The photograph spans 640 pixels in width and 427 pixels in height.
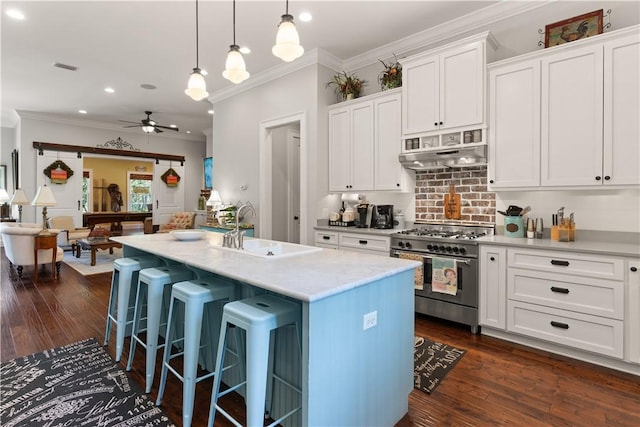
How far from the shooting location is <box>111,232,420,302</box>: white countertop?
1.55 metres

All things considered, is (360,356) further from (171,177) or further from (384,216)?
(171,177)

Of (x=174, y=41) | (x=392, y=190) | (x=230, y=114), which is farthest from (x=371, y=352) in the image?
(x=230, y=114)

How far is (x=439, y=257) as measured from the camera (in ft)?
10.8

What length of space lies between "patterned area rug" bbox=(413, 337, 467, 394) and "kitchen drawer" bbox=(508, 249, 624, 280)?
906mm

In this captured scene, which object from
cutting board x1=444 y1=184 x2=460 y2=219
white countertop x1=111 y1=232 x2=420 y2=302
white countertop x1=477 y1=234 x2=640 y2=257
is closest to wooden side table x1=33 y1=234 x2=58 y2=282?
white countertop x1=111 y1=232 x2=420 y2=302

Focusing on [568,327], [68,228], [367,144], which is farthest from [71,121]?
[568,327]

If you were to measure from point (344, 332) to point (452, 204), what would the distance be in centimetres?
270

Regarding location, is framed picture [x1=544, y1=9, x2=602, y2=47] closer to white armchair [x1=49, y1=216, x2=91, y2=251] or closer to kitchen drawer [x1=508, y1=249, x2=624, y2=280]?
kitchen drawer [x1=508, y1=249, x2=624, y2=280]

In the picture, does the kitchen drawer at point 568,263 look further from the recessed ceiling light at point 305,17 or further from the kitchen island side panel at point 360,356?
the recessed ceiling light at point 305,17

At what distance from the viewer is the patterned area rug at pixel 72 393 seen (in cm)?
196

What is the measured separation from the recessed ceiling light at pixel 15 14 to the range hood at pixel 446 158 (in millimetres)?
4276

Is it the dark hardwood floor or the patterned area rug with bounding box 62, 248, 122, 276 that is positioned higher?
the patterned area rug with bounding box 62, 248, 122, 276

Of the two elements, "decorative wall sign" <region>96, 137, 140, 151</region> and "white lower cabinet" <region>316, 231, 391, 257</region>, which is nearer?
"white lower cabinet" <region>316, 231, 391, 257</region>

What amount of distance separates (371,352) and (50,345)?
2886 millimetres
